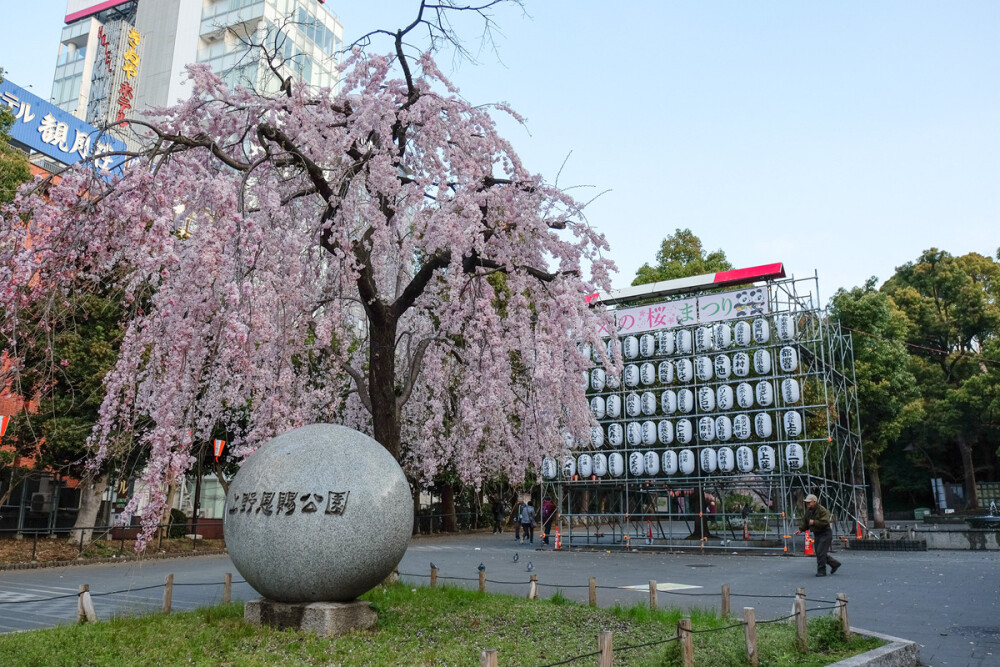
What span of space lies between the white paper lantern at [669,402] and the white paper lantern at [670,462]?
1387 mm

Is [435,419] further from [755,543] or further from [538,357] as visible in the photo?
[755,543]

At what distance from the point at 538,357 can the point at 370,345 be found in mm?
3011

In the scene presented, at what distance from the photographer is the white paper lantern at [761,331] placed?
957 inches

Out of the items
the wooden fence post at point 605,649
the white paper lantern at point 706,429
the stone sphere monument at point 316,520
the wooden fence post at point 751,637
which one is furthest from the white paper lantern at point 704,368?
the wooden fence post at point 605,649

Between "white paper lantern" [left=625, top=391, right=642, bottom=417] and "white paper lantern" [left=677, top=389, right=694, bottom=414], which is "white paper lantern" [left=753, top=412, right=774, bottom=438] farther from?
"white paper lantern" [left=625, top=391, right=642, bottom=417]

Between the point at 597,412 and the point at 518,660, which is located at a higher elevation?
the point at 597,412

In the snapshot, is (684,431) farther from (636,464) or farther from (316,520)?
(316,520)

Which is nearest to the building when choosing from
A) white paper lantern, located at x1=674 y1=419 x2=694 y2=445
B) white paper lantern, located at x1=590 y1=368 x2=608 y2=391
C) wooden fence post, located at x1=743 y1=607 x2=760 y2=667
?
white paper lantern, located at x1=590 y1=368 x2=608 y2=391

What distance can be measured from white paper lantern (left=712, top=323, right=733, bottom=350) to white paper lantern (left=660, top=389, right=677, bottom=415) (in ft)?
7.38

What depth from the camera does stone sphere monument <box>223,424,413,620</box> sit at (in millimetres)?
8508

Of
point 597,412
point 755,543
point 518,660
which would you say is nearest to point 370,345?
point 518,660

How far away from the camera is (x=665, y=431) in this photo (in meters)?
25.7

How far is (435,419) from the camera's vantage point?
16.7 meters

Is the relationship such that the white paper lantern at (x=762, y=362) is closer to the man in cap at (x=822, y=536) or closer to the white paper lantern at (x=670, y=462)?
the white paper lantern at (x=670, y=462)
